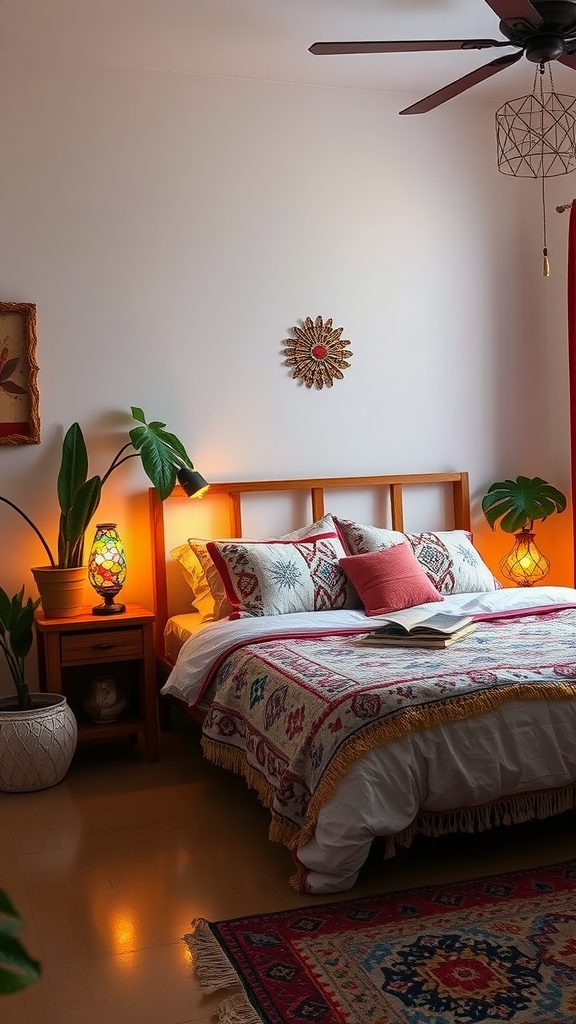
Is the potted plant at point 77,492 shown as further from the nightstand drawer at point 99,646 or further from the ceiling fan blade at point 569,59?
the ceiling fan blade at point 569,59

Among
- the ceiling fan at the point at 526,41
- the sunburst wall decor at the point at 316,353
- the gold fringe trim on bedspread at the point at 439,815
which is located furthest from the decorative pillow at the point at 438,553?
the ceiling fan at the point at 526,41

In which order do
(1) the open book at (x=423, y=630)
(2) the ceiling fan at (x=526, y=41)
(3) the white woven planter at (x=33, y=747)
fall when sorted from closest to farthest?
1. (2) the ceiling fan at (x=526, y=41)
2. (1) the open book at (x=423, y=630)
3. (3) the white woven planter at (x=33, y=747)

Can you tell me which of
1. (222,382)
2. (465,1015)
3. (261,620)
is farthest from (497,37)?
(465,1015)

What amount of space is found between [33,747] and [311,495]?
1768 millimetres

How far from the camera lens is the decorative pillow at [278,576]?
401 cm

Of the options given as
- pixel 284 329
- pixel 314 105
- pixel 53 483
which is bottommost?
pixel 53 483

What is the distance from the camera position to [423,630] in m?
3.43

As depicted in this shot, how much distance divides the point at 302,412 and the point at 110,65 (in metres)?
1.73

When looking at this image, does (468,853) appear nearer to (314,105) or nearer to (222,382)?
(222,382)

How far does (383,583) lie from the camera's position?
4.05 metres

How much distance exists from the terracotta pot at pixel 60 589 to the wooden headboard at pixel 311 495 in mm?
423

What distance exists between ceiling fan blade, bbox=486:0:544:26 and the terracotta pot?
8.21ft

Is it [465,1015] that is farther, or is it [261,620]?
[261,620]

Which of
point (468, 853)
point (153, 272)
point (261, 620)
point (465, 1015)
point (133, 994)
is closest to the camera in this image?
point (465, 1015)
